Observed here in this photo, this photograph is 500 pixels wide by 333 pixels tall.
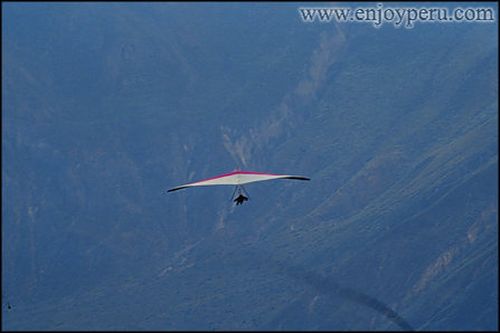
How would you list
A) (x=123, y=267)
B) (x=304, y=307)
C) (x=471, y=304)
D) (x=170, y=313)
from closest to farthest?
(x=471, y=304), (x=304, y=307), (x=170, y=313), (x=123, y=267)

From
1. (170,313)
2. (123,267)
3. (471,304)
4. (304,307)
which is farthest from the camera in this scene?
(123,267)

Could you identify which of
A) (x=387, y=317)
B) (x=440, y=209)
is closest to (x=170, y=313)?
(x=387, y=317)

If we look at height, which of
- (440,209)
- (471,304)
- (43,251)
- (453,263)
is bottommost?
(471,304)

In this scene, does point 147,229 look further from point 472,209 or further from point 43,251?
point 472,209

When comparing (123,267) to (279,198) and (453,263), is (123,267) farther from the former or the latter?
(453,263)

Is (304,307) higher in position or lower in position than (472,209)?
lower

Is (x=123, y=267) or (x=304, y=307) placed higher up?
(x=123, y=267)

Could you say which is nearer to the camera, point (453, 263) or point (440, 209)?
point (453, 263)

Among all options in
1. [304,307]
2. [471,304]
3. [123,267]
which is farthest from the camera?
[123,267]

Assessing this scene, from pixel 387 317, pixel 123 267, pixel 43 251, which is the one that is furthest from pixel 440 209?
pixel 43 251
